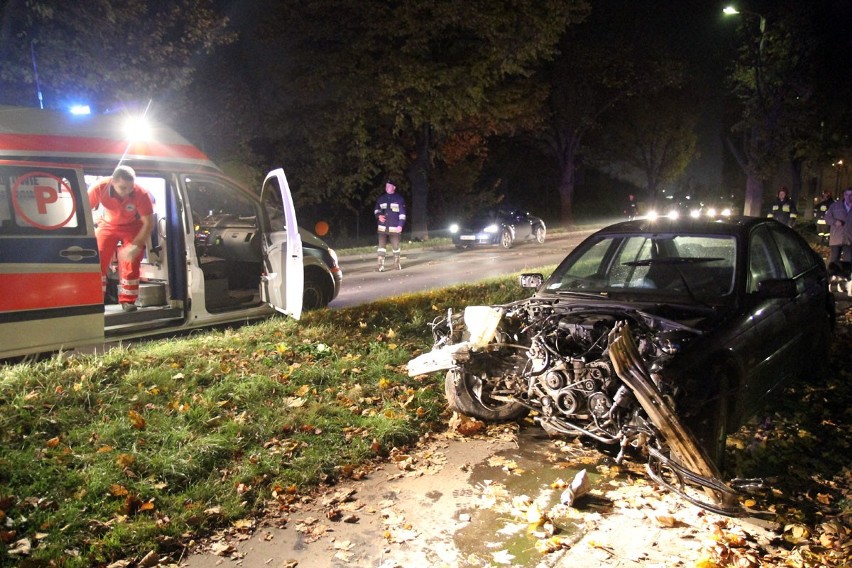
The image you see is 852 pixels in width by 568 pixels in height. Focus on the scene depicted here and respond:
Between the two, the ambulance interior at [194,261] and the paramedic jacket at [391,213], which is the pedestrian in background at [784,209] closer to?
the paramedic jacket at [391,213]

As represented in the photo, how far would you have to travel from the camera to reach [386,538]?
12.5ft

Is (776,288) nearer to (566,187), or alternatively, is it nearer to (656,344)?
(656,344)

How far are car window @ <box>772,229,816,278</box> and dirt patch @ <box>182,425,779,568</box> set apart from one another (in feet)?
8.97

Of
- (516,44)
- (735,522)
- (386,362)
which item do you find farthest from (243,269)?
(516,44)

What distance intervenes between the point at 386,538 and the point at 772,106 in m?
25.6

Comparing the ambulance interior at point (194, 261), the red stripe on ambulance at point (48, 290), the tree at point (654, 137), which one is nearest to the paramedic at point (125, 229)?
the ambulance interior at point (194, 261)

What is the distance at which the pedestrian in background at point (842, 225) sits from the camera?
439 inches

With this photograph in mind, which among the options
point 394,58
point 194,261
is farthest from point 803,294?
point 394,58

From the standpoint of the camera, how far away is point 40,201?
20.0ft

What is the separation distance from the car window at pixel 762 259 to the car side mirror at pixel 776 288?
0.36 feet

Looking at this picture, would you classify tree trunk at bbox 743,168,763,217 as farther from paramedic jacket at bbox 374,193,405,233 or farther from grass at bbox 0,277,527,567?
grass at bbox 0,277,527,567

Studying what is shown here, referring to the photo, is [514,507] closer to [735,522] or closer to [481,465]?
[481,465]

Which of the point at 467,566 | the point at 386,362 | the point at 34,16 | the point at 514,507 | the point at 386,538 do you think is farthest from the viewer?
the point at 34,16

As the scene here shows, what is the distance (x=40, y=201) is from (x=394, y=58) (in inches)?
628
